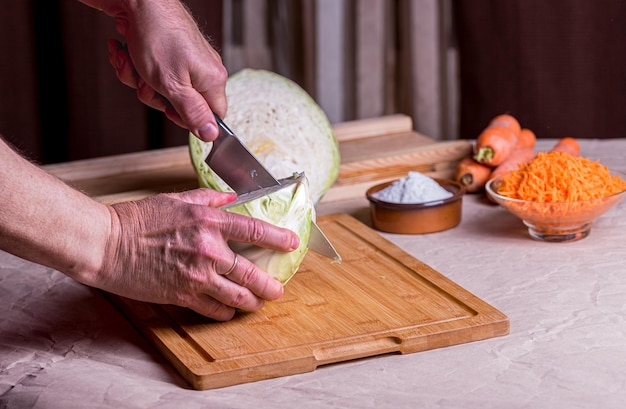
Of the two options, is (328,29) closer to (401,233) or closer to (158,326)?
(401,233)

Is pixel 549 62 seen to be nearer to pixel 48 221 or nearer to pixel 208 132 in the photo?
pixel 208 132

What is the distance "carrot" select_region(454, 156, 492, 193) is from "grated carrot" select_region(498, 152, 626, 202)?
0.96 ft

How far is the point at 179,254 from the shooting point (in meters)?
1.49

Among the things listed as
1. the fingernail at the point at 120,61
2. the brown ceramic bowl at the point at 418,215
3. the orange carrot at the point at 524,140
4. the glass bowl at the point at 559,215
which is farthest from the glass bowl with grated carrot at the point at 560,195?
the fingernail at the point at 120,61

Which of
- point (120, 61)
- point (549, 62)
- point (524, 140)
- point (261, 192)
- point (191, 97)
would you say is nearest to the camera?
point (261, 192)

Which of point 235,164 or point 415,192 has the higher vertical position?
point 235,164

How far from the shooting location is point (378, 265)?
5.95ft

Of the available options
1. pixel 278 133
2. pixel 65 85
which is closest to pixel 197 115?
pixel 278 133

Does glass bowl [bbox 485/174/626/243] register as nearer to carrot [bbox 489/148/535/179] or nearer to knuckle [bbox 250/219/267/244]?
carrot [bbox 489/148/535/179]

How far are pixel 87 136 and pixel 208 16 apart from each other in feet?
1.90

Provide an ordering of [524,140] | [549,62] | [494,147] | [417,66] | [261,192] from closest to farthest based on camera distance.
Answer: [261,192] → [494,147] → [524,140] → [549,62] → [417,66]

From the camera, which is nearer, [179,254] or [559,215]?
[179,254]

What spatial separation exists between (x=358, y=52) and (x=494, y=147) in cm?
138

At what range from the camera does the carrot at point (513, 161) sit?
7.30 feet
